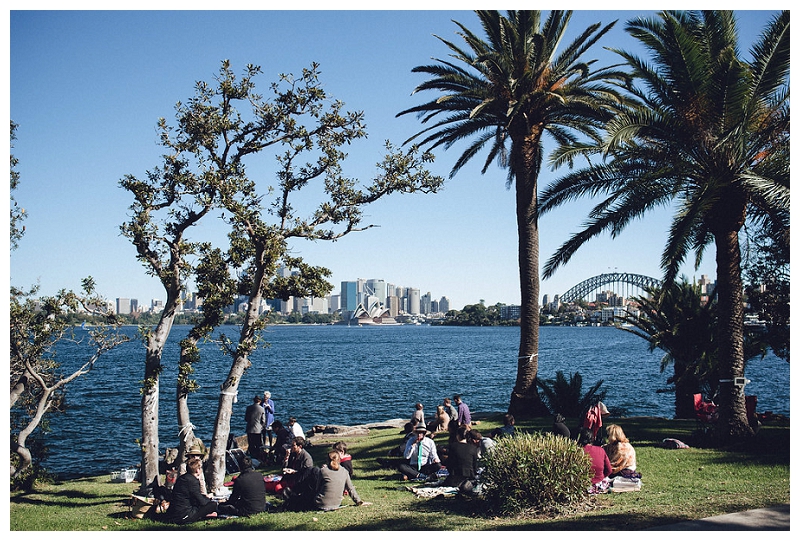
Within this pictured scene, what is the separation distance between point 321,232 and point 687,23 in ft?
30.2

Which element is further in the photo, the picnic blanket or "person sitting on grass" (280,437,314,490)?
"person sitting on grass" (280,437,314,490)

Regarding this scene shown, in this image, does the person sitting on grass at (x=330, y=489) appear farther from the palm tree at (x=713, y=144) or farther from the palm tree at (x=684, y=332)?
the palm tree at (x=684, y=332)

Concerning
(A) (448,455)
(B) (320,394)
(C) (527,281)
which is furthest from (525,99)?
(B) (320,394)

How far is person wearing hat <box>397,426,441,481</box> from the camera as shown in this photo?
42.8ft

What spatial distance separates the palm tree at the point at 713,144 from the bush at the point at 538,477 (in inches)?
241

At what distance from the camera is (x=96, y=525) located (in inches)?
414

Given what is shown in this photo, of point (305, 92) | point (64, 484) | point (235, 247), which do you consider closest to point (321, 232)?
point (235, 247)

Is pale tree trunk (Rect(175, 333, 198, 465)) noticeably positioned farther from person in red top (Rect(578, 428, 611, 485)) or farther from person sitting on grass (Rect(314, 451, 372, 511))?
person in red top (Rect(578, 428, 611, 485))

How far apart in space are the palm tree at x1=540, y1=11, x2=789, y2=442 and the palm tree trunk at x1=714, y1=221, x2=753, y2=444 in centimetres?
2

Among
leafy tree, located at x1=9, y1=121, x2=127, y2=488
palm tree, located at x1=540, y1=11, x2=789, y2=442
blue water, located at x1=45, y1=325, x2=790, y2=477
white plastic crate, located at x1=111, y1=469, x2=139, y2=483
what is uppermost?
palm tree, located at x1=540, y1=11, x2=789, y2=442

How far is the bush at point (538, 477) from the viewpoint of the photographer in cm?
940

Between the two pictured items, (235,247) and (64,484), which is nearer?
(235,247)

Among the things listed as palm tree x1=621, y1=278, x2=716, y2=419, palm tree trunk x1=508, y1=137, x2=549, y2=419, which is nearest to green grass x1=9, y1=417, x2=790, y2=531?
palm tree trunk x1=508, y1=137, x2=549, y2=419

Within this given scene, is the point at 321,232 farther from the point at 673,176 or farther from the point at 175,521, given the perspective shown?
the point at 673,176
